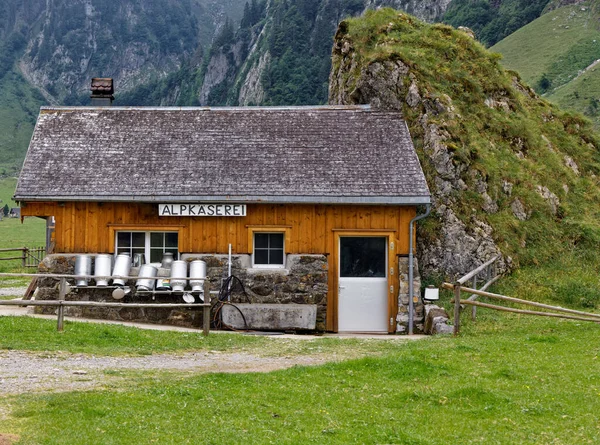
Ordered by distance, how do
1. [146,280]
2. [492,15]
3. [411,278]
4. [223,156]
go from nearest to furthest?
[146,280] < [411,278] < [223,156] < [492,15]

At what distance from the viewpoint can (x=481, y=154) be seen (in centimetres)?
2169

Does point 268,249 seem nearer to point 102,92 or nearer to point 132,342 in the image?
point 132,342

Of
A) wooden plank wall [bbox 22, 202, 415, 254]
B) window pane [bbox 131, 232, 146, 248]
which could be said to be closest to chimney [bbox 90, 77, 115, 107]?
wooden plank wall [bbox 22, 202, 415, 254]

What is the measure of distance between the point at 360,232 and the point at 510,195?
20.6 ft

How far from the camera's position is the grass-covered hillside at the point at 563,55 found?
259 feet

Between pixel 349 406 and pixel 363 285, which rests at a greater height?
pixel 363 285

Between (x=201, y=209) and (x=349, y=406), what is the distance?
1006 centimetres

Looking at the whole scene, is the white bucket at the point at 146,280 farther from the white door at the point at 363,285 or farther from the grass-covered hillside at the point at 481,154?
the grass-covered hillside at the point at 481,154

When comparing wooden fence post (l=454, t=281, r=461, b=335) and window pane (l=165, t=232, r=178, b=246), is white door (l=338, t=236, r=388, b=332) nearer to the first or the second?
wooden fence post (l=454, t=281, r=461, b=335)

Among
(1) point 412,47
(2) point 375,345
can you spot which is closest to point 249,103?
(1) point 412,47

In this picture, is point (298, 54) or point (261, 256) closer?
point (261, 256)

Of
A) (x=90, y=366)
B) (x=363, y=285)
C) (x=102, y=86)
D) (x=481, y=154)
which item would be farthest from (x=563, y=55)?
(x=90, y=366)

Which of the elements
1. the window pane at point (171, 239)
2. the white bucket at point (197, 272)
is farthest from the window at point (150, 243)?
the white bucket at point (197, 272)

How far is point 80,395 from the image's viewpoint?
8.91m
